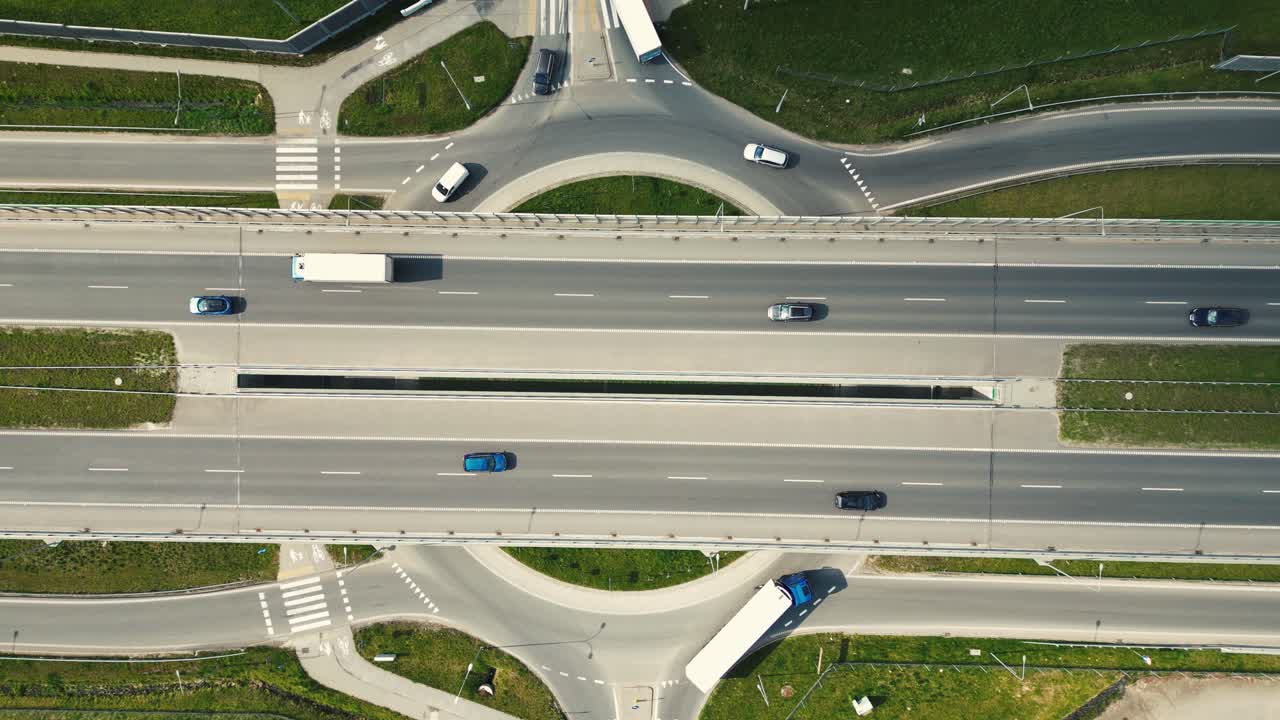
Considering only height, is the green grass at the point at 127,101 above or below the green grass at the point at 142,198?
above

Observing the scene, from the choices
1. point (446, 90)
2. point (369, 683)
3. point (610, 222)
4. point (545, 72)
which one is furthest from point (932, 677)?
point (446, 90)

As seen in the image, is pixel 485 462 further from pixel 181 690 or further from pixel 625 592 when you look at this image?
pixel 181 690

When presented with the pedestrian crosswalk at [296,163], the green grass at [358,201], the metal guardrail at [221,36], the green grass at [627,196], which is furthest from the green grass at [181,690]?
the metal guardrail at [221,36]

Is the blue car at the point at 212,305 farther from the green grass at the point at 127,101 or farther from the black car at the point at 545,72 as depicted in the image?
the black car at the point at 545,72

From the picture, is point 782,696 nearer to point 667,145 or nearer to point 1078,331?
point 1078,331

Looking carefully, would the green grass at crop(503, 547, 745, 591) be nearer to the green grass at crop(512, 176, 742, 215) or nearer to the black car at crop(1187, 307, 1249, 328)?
the green grass at crop(512, 176, 742, 215)

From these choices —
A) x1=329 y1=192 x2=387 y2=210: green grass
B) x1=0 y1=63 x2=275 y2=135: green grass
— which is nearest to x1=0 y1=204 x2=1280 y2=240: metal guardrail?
x1=329 y1=192 x2=387 y2=210: green grass
